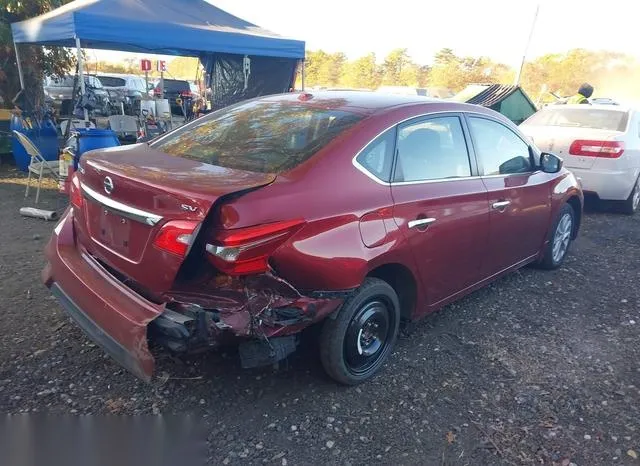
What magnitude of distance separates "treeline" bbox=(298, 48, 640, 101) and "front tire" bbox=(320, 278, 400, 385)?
1513 inches

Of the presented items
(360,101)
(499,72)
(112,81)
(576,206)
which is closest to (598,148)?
(576,206)

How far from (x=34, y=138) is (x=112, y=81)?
1111 cm

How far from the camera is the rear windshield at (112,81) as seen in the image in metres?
17.9

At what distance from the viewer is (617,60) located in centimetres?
4338

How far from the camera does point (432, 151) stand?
3158 millimetres

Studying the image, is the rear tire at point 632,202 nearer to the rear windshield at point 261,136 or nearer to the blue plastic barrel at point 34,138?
the rear windshield at point 261,136

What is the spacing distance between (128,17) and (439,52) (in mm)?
45944

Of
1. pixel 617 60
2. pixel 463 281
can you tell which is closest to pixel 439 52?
pixel 617 60

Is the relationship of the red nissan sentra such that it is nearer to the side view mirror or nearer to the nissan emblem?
the nissan emblem

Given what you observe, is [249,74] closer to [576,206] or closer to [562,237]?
[576,206]

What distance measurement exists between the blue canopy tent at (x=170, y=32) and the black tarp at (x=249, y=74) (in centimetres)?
2

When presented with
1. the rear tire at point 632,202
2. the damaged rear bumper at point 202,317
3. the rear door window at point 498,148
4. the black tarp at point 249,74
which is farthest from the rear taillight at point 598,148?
the black tarp at point 249,74

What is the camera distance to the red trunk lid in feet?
7.20

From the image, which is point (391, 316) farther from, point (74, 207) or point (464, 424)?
point (74, 207)
